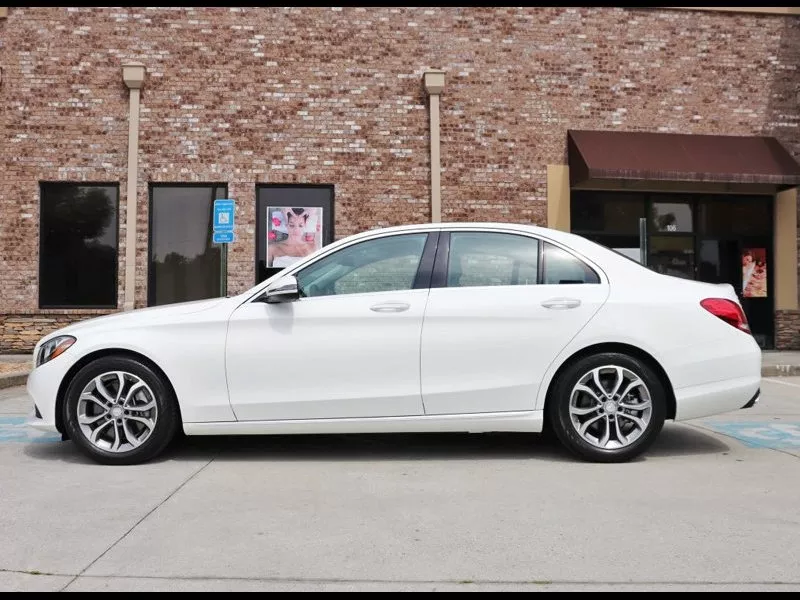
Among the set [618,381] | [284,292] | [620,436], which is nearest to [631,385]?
[618,381]

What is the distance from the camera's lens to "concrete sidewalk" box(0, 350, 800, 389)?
9797mm

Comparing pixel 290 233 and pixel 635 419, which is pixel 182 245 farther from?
pixel 635 419

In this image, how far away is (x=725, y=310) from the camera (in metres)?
5.20

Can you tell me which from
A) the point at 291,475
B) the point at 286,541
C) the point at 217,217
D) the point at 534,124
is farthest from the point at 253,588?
the point at 534,124

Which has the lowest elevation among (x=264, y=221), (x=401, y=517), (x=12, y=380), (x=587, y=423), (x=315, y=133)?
(x=401, y=517)

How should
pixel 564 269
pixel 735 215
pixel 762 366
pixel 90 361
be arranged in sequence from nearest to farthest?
pixel 90 361 < pixel 564 269 < pixel 762 366 < pixel 735 215

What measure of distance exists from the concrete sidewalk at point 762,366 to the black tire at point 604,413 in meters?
7.59

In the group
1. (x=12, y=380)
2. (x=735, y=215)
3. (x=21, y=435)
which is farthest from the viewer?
(x=735, y=215)

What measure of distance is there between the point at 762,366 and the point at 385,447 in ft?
28.0

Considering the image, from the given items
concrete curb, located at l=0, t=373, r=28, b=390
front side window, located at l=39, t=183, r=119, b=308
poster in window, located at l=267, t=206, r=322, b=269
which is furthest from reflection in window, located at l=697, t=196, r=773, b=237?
concrete curb, located at l=0, t=373, r=28, b=390

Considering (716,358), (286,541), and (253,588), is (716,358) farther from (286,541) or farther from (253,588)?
(253,588)

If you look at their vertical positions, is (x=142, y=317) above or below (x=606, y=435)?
above

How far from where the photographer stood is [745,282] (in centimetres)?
1505

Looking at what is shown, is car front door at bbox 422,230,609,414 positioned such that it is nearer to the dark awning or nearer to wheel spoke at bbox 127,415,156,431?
wheel spoke at bbox 127,415,156,431
